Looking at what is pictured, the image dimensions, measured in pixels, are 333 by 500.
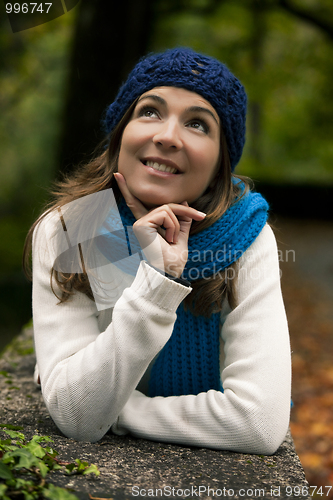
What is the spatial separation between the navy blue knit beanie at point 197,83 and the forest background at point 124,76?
98.5 inches

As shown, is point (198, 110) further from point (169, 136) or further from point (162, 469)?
point (162, 469)

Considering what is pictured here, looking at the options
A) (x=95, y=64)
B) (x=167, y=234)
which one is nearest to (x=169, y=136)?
(x=167, y=234)

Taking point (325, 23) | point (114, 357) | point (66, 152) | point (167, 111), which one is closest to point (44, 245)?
point (114, 357)

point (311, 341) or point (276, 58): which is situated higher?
point (276, 58)

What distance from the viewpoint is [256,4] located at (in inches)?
325

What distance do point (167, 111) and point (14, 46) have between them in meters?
7.48

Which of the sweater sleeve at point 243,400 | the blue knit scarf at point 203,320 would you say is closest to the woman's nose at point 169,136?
the blue knit scarf at point 203,320

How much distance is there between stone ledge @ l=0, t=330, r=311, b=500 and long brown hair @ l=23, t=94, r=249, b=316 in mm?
575

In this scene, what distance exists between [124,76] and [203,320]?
3.60 meters

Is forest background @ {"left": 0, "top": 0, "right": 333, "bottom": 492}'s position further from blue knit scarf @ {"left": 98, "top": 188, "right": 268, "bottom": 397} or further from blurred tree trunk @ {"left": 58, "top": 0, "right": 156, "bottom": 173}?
blue knit scarf @ {"left": 98, "top": 188, "right": 268, "bottom": 397}

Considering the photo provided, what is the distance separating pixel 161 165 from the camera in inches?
78.7

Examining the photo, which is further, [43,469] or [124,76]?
[124,76]

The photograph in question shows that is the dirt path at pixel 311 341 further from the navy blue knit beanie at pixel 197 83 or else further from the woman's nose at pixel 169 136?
the woman's nose at pixel 169 136

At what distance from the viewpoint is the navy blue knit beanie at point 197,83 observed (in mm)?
2061
